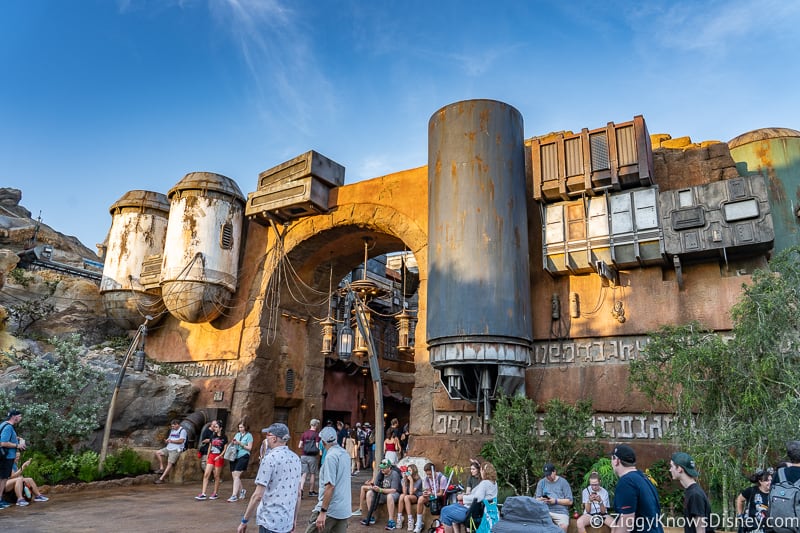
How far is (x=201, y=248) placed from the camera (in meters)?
14.1

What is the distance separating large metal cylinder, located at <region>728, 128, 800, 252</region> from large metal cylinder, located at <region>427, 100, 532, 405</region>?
3886mm

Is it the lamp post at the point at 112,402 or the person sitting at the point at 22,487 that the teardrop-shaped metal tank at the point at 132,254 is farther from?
the person sitting at the point at 22,487

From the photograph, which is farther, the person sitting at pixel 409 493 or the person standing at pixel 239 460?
the person standing at pixel 239 460

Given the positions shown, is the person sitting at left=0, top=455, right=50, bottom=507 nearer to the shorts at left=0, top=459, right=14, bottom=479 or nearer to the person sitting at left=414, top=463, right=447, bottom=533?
the shorts at left=0, top=459, right=14, bottom=479

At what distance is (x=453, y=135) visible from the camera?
1045cm

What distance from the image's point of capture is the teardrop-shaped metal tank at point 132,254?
15781 mm

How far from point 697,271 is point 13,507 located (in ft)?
37.3

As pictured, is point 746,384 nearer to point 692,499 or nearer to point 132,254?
point 692,499

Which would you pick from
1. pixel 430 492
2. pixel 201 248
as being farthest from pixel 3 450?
pixel 201 248

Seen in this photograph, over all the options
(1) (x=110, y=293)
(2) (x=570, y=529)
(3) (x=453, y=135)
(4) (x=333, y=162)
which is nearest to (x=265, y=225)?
(4) (x=333, y=162)

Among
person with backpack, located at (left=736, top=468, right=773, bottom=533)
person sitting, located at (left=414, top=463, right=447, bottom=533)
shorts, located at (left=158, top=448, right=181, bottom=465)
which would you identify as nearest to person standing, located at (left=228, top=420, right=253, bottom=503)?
shorts, located at (left=158, top=448, right=181, bottom=465)

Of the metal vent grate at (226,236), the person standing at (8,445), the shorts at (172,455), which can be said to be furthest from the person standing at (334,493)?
the metal vent grate at (226,236)

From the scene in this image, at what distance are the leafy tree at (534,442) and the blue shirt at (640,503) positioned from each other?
14.5ft

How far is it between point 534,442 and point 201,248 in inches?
376
